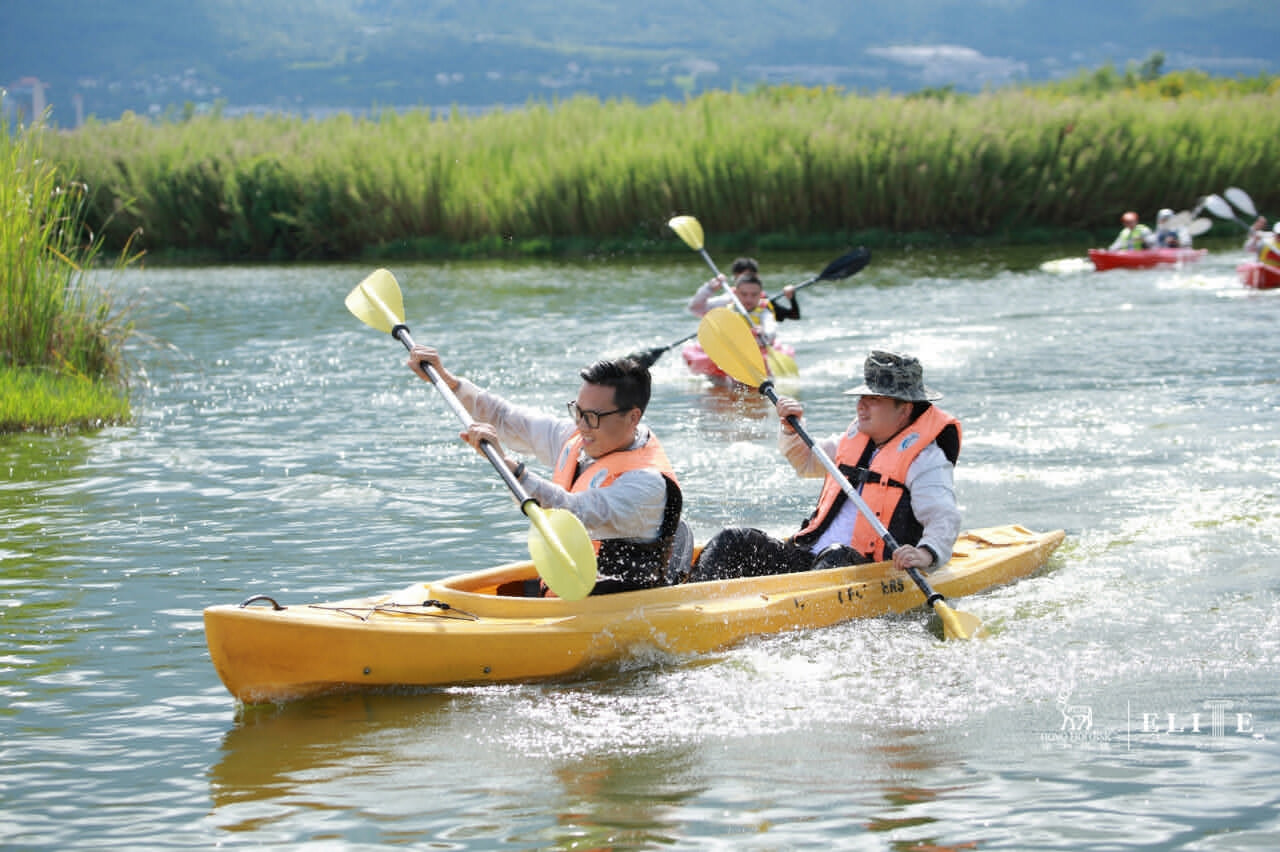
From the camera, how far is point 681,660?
497 cm

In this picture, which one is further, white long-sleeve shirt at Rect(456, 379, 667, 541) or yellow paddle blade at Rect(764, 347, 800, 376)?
yellow paddle blade at Rect(764, 347, 800, 376)

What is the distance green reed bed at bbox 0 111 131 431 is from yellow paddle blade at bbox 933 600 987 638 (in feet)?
17.4

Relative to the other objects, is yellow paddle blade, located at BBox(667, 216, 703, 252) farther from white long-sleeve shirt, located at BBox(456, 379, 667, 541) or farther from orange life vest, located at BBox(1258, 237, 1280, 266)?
orange life vest, located at BBox(1258, 237, 1280, 266)

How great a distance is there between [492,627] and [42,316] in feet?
16.6

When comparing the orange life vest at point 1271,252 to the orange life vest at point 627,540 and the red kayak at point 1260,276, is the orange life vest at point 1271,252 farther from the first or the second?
the orange life vest at point 627,540

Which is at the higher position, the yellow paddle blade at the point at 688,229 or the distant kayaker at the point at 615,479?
the yellow paddle blade at the point at 688,229

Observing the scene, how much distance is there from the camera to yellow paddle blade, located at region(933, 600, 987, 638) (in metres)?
5.21

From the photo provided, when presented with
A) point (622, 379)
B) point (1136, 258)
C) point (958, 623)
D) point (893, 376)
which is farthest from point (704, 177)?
point (622, 379)

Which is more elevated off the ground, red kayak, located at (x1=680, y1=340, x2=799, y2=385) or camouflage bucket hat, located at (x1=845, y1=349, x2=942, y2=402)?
camouflage bucket hat, located at (x1=845, y1=349, x2=942, y2=402)

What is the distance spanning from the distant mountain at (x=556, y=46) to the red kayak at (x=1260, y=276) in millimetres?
89298

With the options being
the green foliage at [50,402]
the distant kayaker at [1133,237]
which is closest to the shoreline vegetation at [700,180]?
the distant kayaker at [1133,237]

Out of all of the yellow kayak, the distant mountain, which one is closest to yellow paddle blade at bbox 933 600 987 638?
the yellow kayak

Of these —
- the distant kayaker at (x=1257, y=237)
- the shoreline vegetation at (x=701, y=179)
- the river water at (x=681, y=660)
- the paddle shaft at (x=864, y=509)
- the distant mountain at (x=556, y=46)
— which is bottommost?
the river water at (x=681, y=660)

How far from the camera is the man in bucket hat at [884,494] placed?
5.38 metres
